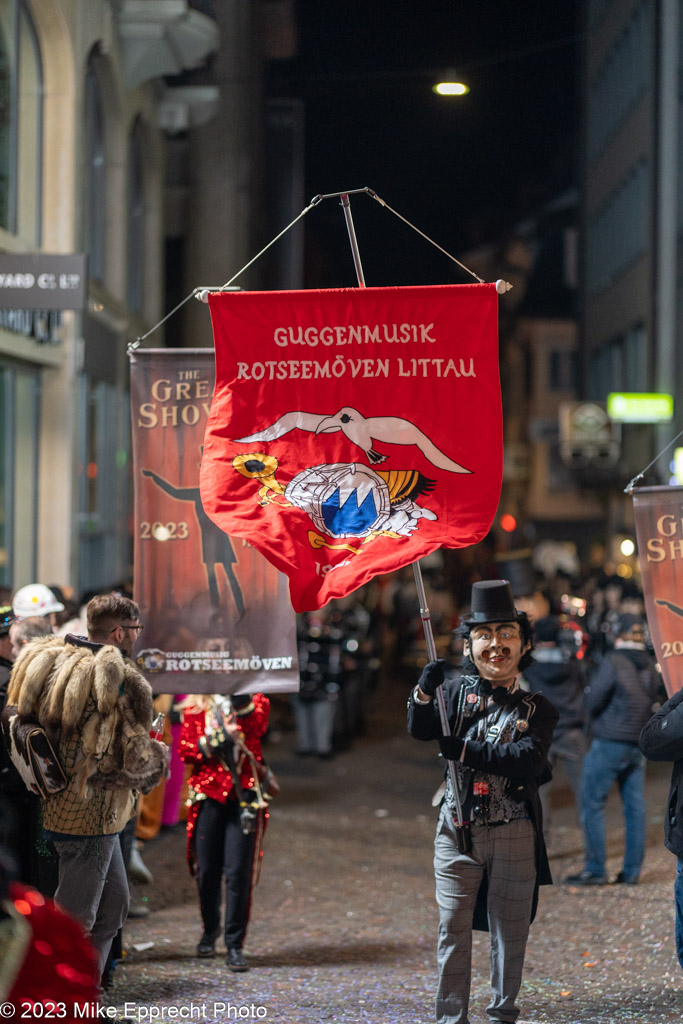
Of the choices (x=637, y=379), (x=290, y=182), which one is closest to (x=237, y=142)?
(x=290, y=182)

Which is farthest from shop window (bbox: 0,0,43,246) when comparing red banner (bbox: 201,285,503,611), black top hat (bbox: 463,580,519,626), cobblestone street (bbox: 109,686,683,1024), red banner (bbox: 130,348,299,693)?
black top hat (bbox: 463,580,519,626)

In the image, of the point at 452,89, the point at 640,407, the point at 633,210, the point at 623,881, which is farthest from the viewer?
the point at 633,210

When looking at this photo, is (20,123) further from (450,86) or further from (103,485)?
(103,485)

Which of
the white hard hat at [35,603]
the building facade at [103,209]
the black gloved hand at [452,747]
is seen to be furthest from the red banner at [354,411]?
the building facade at [103,209]

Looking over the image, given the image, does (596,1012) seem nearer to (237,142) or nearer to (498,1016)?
(498,1016)

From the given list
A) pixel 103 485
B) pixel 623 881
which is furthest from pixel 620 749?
pixel 103 485

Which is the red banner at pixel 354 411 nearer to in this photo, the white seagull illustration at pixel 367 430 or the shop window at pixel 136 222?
the white seagull illustration at pixel 367 430

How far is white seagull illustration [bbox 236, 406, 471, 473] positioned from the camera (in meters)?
5.66

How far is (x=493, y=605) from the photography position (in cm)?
570

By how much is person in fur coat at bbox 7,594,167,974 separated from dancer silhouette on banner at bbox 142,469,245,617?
3.27 feet

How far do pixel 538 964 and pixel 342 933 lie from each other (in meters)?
1.25

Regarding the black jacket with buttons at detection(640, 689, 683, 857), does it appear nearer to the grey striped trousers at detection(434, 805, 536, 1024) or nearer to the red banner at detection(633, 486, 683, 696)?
the red banner at detection(633, 486, 683, 696)

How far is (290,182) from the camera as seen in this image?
24.8 m

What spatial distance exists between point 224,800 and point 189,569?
129cm
